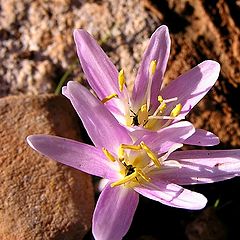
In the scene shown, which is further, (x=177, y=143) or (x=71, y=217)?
(x=71, y=217)

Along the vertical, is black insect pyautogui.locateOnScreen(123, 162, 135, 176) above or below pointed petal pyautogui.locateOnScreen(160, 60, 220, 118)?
below

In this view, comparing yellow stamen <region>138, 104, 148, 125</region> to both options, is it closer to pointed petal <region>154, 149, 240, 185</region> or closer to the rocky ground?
pointed petal <region>154, 149, 240, 185</region>

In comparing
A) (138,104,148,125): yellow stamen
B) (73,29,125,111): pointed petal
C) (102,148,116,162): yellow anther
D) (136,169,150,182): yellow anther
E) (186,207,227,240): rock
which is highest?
(73,29,125,111): pointed petal

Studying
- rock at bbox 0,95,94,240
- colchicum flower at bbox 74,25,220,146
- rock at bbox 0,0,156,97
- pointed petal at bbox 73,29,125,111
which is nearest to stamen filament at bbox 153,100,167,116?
colchicum flower at bbox 74,25,220,146

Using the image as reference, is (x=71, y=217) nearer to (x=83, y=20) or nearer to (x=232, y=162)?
(x=232, y=162)

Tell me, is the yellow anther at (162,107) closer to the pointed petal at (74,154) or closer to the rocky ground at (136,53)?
the pointed petal at (74,154)

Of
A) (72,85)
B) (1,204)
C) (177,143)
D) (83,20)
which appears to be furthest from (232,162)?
(83,20)

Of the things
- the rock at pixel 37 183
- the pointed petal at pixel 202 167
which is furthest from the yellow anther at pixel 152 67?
the rock at pixel 37 183

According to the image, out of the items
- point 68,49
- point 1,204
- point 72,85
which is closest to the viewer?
point 72,85
